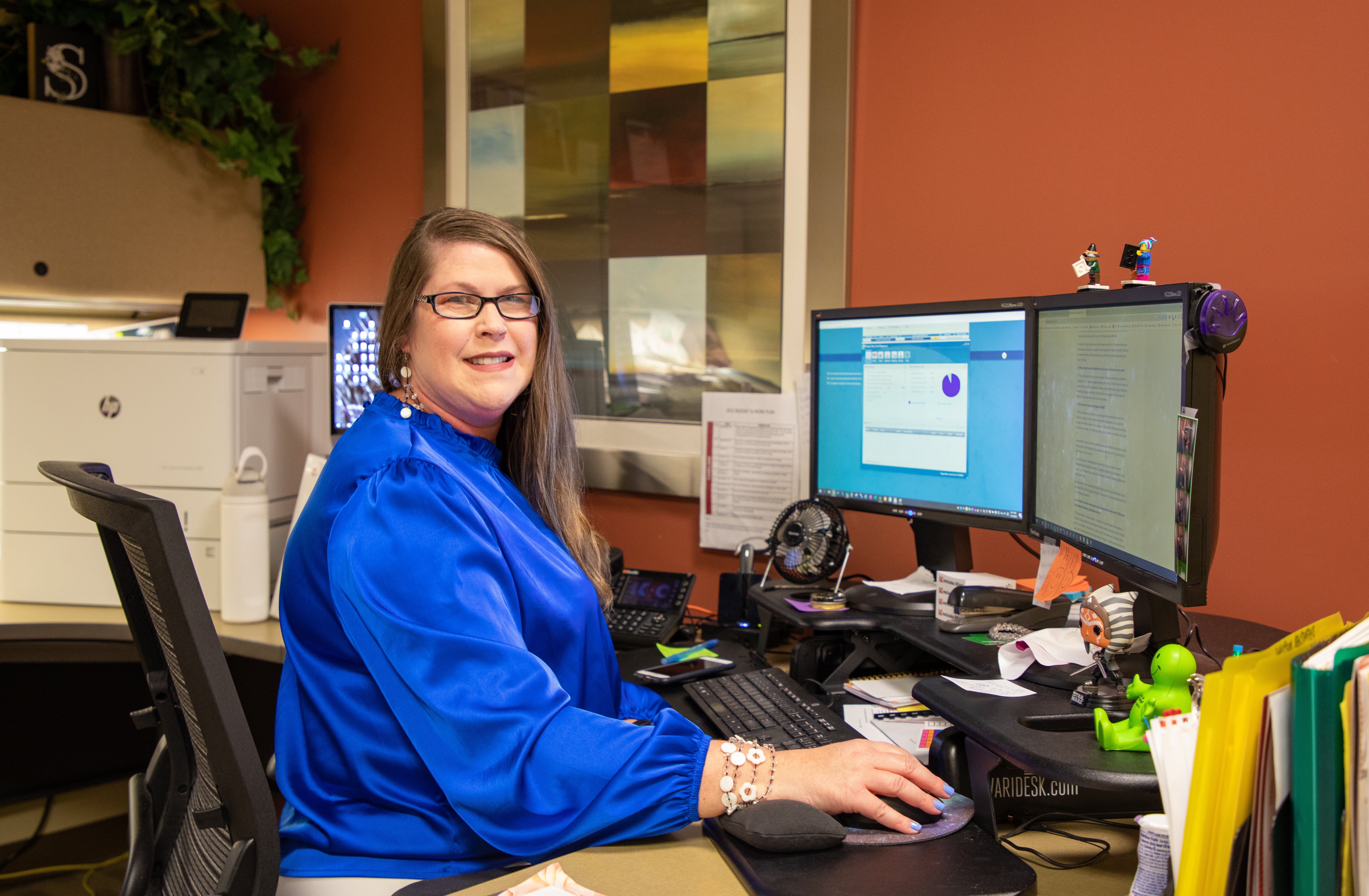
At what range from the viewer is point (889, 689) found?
4.65 ft

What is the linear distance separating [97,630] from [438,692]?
1.41 m

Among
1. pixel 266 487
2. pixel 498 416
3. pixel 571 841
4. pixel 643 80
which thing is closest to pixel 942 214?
pixel 643 80

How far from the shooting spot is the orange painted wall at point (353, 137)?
106 inches

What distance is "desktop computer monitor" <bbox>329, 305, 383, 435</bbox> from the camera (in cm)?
237

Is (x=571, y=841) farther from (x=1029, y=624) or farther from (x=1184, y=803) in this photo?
(x=1029, y=624)

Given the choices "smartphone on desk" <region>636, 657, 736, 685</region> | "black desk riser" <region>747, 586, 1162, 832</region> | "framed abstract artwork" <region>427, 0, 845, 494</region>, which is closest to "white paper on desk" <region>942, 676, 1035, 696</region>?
"black desk riser" <region>747, 586, 1162, 832</region>

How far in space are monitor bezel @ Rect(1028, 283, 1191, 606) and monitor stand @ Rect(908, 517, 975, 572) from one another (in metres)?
0.22

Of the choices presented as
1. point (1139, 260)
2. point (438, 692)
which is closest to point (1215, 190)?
point (1139, 260)

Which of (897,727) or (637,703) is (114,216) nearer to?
(637,703)

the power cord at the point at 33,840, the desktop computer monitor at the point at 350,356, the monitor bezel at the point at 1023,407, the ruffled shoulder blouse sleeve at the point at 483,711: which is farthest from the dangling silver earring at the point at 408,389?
the power cord at the point at 33,840

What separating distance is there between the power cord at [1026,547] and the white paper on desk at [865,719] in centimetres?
34

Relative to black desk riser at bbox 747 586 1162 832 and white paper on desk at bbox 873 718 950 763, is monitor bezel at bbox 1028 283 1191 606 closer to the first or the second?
black desk riser at bbox 747 586 1162 832

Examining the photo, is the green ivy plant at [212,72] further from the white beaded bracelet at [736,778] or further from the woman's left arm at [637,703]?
the white beaded bracelet at [736,778]

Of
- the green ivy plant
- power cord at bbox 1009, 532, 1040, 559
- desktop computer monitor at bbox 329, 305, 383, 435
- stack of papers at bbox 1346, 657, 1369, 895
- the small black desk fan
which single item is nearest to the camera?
stack of papers at bbox 1346, 657, 1369, 895
